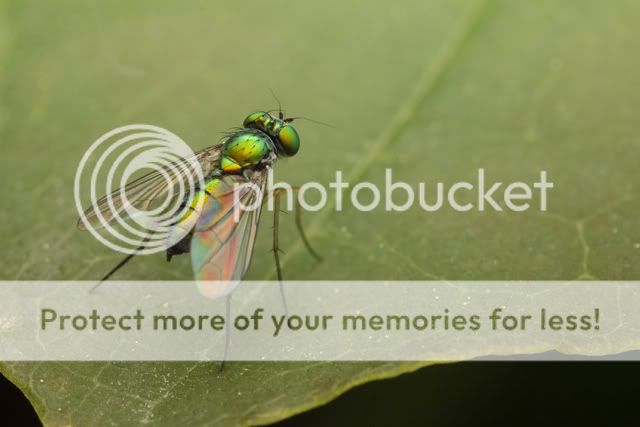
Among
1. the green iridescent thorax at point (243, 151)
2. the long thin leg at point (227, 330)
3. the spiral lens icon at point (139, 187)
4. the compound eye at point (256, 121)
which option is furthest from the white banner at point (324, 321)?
the compound eye at point (256, 121)

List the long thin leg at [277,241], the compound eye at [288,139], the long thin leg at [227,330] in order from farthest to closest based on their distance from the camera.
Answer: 1. the compound eye at [288,139]
2. the long thin leg at [277,241]
3. the long thin leg at [227,330]

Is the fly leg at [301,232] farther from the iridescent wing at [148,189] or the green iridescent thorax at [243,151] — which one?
the iridescent wing at [148,189]

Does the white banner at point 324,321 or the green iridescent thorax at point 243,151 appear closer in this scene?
the white banner at point 324,321

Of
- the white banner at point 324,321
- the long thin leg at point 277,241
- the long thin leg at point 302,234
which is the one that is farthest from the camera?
the long thin leg at point 302,234

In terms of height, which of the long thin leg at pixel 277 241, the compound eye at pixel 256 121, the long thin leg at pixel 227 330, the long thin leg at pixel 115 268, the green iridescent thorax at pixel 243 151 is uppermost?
the compound eye at pixel 256 121

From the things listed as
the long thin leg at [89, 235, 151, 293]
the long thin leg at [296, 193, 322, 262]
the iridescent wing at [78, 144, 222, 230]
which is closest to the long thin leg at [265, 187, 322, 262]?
the long thin leg at [296, 193, 322, 262]

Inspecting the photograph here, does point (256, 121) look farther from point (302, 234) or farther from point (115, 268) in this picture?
point (115, 268)

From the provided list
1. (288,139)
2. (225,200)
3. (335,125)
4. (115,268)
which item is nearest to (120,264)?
(115,268)
